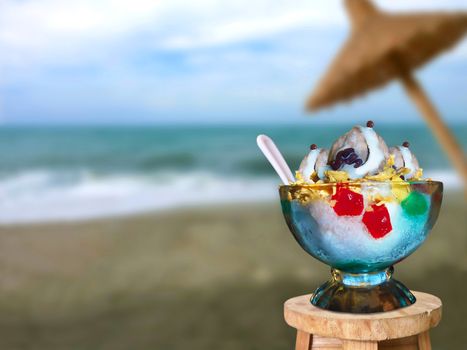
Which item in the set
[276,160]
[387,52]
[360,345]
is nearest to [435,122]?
[387,52]

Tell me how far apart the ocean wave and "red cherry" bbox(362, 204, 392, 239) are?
286cm

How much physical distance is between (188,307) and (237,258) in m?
0.62

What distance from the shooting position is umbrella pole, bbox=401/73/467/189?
184 centimetres

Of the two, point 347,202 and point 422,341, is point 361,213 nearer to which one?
point 347,202

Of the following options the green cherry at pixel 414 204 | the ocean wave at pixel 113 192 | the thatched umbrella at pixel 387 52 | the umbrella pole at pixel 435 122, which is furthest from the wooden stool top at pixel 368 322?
the ocean wave at pixel 113 192

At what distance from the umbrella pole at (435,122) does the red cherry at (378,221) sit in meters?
1.20

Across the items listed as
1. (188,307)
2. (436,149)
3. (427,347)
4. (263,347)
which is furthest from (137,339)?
(436,149)

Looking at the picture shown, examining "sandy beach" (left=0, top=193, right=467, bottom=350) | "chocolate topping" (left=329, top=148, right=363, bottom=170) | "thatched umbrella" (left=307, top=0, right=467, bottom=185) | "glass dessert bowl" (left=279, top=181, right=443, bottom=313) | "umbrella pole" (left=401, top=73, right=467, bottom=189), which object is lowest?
"sandy beach" (left=0, top=193, right=467, bottom=350)

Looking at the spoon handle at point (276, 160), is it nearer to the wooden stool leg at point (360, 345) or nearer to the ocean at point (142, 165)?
the wooden stool leg at point (360, 345)

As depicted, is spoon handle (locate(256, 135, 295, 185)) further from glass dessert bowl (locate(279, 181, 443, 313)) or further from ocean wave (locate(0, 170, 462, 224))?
ocean wave (locate(0, 170, 462, 224))

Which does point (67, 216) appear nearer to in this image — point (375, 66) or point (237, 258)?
point (237, 258)

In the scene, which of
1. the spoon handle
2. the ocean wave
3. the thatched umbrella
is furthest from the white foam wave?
the spoon handle

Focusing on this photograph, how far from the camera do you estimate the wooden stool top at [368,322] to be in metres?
0.72

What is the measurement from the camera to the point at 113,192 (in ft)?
14.2
